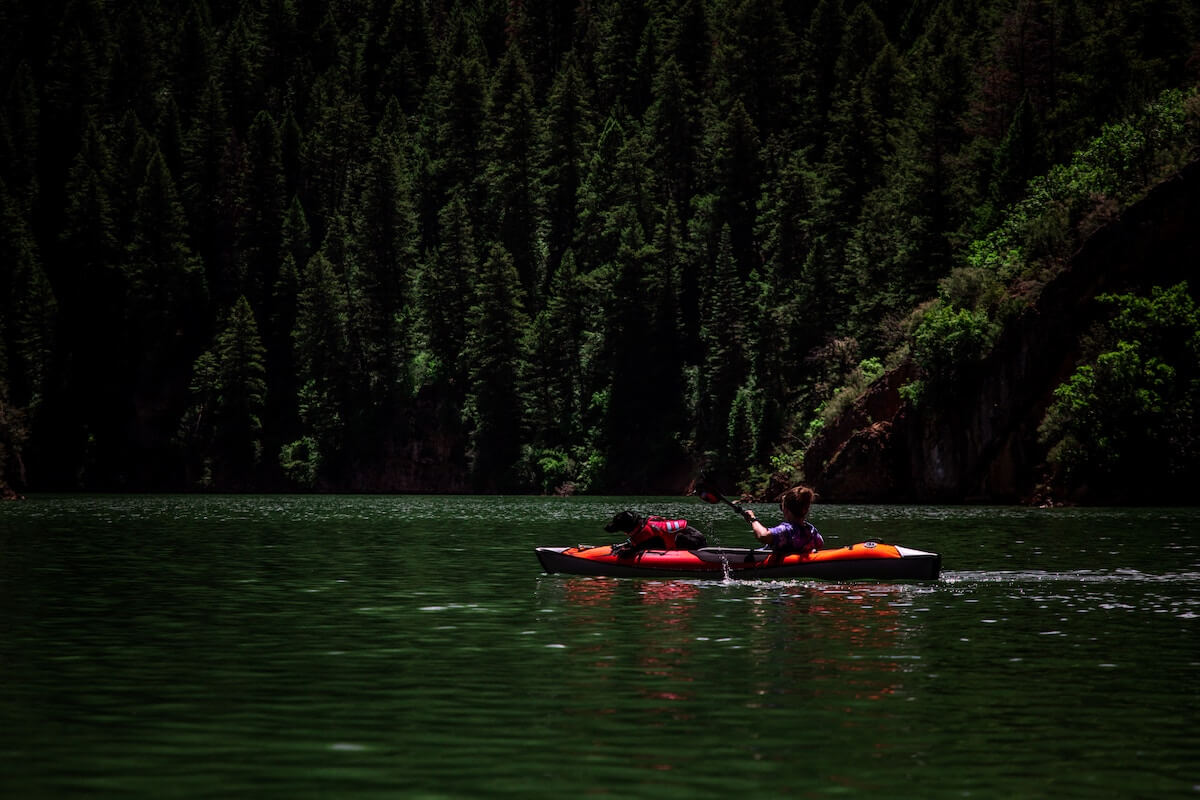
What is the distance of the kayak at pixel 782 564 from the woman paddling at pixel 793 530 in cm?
17

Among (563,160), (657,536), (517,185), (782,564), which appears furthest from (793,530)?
(563,160)

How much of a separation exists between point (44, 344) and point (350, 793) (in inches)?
5083

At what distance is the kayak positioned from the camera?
26812 millimetres

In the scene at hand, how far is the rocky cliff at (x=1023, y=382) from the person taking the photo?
64.6m

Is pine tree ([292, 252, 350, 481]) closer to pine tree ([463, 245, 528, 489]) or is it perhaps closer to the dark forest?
the dark forest

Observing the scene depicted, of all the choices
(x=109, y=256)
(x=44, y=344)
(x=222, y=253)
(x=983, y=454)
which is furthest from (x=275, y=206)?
(x=983, y=454)

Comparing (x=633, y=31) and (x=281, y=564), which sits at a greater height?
(x=633, y=31)

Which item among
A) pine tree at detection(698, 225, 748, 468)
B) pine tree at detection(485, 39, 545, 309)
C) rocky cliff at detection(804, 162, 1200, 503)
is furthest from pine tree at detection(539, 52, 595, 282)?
rocky cliff at detection(804, 162, 1200, 503)

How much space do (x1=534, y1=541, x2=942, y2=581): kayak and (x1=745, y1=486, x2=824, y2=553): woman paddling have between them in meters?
0.17

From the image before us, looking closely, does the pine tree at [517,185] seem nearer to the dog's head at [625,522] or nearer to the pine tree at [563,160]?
the pine tree at [563,160]

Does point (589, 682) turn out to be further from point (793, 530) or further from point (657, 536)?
point (657, 536)

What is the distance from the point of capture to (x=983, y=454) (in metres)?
68.2

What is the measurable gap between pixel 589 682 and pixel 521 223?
4574 inches

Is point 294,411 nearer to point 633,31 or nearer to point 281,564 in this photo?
point 633,31
